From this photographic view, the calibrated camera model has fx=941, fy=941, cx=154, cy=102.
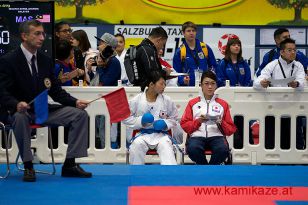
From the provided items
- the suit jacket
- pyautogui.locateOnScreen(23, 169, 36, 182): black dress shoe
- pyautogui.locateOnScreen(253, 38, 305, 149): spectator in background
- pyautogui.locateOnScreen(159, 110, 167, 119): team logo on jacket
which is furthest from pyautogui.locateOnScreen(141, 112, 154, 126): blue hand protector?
pyautogui.locateOnScreen(253, 38, 305, 149): spectator in background

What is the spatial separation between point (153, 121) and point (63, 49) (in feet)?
6.35

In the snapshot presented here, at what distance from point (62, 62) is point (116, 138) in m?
1.25

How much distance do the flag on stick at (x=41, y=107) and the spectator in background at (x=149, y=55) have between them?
298 cm

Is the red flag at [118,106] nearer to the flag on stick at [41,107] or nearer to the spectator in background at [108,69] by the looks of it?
the flag on stick at [41,107]

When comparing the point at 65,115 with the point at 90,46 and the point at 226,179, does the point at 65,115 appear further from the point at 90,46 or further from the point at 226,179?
the point at 90,46

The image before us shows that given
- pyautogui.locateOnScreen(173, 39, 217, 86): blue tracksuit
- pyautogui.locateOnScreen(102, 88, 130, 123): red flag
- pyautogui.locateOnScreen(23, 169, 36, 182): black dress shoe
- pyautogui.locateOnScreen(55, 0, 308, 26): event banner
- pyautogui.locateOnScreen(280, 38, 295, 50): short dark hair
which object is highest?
pyautogui.locateOnScreen(55, 0, 308, 26): event banner

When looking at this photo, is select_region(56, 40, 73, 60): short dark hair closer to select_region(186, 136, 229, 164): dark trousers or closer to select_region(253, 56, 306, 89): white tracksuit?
select_region(186, 136, 229, 164): dark trousers

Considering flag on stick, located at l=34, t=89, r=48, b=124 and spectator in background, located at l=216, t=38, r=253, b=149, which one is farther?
spectator in background, located at l=216, t=38, r=253, b=149

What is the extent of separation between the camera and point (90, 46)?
44.0ft

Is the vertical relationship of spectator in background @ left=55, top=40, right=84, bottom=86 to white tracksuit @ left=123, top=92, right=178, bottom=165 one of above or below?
above

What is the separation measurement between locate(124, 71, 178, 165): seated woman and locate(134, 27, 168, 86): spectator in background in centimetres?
79

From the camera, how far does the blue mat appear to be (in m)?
8.50

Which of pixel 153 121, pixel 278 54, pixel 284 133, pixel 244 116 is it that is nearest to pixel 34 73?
pixel 153 121

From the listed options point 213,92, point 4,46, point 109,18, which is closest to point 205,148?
point 213,92
